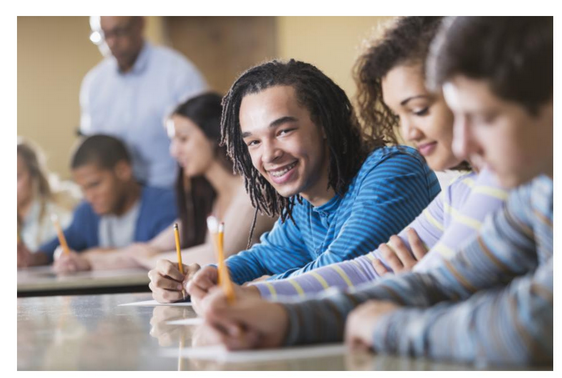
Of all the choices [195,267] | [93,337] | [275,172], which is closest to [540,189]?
[93,337]

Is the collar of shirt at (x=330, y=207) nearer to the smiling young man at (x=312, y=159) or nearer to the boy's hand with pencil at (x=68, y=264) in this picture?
the smiling young man at (x=312, y=159)

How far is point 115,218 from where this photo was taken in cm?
388

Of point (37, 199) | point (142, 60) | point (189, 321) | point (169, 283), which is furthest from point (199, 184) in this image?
point (189, 321)

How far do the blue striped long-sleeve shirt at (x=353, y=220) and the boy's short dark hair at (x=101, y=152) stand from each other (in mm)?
2547

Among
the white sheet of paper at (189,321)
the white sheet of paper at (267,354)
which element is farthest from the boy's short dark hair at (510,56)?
the white sheet of paper at (189,321)

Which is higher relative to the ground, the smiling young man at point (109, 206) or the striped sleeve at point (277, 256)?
the smiling young man at point (109, 206)

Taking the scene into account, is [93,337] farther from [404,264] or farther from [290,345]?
[404,264]

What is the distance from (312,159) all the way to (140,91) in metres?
2.92

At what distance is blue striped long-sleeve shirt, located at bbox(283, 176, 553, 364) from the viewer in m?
0.61

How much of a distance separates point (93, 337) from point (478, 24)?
0.56 metres

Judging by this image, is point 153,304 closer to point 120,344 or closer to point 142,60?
point 120,344

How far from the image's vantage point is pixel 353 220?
4.09ft

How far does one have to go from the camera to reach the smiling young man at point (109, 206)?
3.74 metres

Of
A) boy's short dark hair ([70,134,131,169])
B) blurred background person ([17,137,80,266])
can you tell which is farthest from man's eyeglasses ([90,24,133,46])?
blurred background person ([17,137,80,266])
